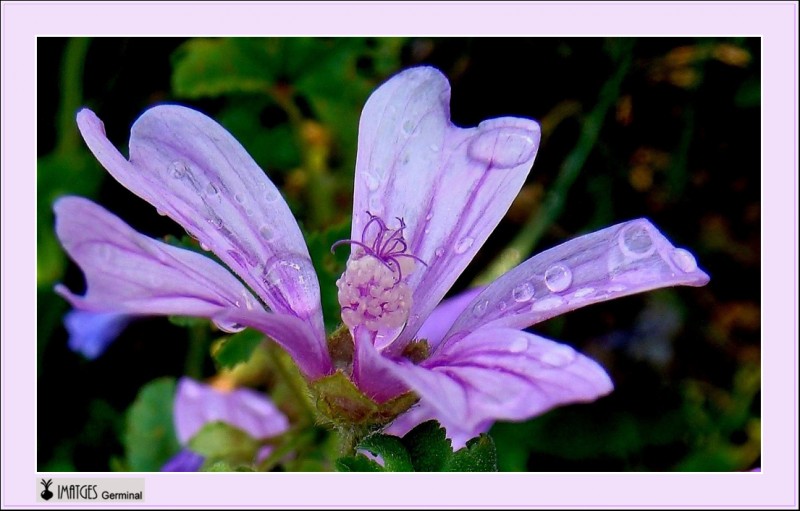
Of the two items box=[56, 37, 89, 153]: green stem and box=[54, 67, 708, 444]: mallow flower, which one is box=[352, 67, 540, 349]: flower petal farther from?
box=[56, 37, 89, 153]: green stem


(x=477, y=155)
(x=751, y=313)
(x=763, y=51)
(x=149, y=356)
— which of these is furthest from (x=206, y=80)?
(x=751, y=313)

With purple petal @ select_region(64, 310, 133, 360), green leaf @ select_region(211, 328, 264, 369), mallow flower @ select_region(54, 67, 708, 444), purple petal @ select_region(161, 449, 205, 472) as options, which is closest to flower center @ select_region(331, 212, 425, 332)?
mallow flower @ select_region(54, 67, 708, 444)

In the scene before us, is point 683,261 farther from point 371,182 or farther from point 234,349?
point 234,349

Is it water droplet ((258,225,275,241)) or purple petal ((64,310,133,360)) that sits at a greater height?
water droplet ((258,225,275,241))

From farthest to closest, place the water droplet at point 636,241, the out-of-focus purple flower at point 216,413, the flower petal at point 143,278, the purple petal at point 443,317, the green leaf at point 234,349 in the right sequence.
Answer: the out-of-focus purple flower at point 216,413, the purple petal at point 443,317, the green leaf at point 234,349, the water droplet at point 636,241, the flower petal at point 143,278

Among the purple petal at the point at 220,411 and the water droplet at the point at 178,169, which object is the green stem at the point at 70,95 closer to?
the purple petal at the point at 220,411

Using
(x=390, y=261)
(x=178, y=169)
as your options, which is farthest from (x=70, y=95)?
(x=390, y=261)

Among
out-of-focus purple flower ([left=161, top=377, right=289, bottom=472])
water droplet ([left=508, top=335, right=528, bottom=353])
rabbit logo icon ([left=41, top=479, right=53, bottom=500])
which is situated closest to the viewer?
water droplet ([left=508, top=335, right=528, bottom=353])

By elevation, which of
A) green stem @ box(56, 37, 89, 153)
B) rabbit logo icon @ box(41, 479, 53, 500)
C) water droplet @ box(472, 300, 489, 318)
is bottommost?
rabbit logo icon @ box(41, 479, 53, 500)

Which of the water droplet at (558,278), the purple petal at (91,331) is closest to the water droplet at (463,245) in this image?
the water droplet at (558,278)
